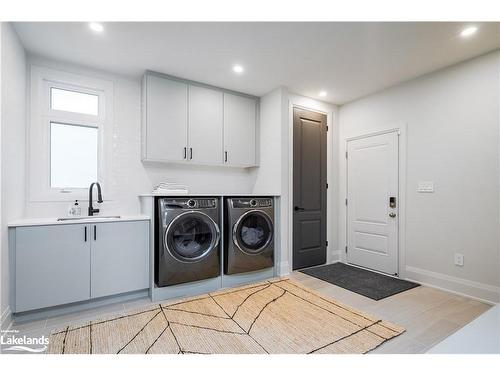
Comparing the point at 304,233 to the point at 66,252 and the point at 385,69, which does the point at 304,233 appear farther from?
the point at 66,252

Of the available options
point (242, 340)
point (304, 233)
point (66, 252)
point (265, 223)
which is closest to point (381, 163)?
point (304, 233)

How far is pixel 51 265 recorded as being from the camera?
6.96ft

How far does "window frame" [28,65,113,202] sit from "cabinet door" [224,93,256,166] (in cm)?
153

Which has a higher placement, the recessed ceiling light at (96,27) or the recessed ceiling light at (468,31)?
the recessed ceiling light at (468,31)

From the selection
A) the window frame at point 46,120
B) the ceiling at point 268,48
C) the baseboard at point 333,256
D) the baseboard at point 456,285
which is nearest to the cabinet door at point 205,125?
the ceiling at point 268,48

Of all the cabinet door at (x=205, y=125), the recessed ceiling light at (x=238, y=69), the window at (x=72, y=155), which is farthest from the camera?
the cabinet door at (x=205, y=125)

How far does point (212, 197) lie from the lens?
275 centimetres

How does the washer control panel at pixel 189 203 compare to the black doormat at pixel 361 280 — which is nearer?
the washer control panel at pixel 189 203

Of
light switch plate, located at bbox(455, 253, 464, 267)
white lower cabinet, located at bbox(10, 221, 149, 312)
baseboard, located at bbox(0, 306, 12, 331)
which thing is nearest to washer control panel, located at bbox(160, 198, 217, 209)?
white lower cabinet, located at bbox(10, 221, 149, 312)

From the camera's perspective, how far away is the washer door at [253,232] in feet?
9.50

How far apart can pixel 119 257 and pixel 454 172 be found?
3596 millimetres

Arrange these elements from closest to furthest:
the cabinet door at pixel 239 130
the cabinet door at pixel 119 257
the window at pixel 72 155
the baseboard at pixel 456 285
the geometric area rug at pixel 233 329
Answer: the geometric area rug at pixel 233 329, the cabinet door at pixel 119 257, the baseboard at pixel 456 285, the window at pixel 72 155, the cabinet door at pixel 239 130

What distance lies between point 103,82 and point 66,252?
75.6 inches

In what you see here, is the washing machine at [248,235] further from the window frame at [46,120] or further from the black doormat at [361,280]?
the window frame at [46,120]
